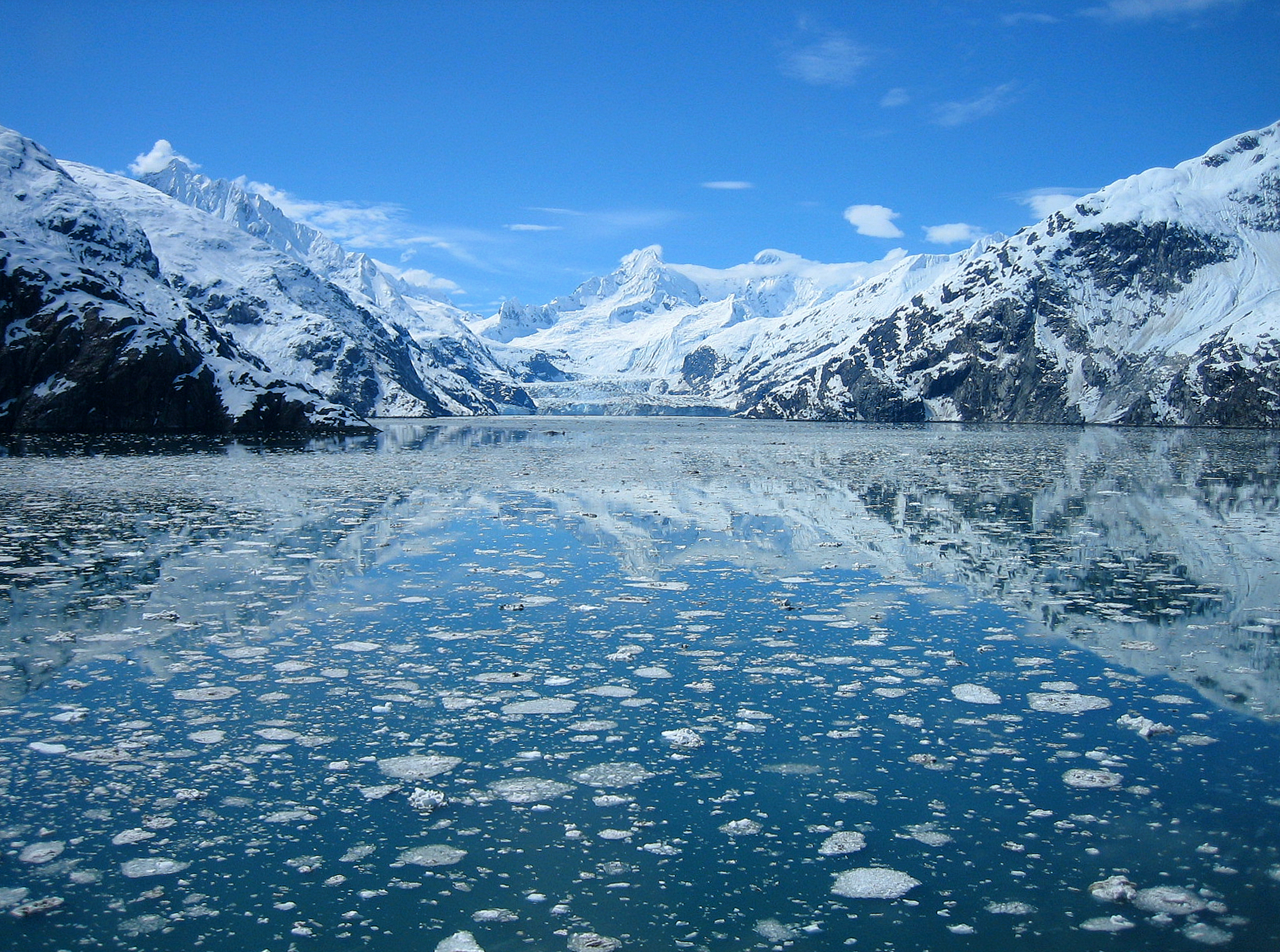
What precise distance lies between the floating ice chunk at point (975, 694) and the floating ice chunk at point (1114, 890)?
13.4 ft

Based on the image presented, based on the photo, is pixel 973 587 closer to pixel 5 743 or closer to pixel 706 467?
pixel 5 743

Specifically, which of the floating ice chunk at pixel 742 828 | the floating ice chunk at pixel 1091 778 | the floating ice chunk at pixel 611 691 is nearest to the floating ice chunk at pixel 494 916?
the floating ice chunk at pixel 742 828

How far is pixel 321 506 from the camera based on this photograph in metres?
29.2

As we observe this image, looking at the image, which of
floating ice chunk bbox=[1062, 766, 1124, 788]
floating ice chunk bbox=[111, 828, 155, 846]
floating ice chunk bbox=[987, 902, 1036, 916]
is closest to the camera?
floating ice chunk bbox=[987, 902, 1036, 916]

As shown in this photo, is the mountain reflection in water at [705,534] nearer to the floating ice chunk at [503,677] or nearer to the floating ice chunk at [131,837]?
the floating ice chunk at [503,677]

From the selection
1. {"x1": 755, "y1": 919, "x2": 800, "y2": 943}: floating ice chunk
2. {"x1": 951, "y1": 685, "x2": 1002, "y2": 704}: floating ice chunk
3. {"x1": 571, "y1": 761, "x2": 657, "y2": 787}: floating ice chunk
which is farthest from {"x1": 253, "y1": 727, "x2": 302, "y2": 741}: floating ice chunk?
{"x1": 951, "y1": 685, "x2": 1002, "y2": 704}: floating ice chunk

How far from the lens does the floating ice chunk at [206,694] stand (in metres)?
10.6

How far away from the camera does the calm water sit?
6.31 meters

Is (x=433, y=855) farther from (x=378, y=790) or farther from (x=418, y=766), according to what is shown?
(x=418, y=766)

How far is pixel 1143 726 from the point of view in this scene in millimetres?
9633

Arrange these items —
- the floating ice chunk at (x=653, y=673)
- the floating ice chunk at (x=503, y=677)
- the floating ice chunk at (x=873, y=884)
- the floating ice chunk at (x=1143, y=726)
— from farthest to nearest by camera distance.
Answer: the floating ice chunk at (x=653, y=673), the floating ice chunk at (x=503, y=677), the floating ice chunk at (x=1143, y=726), the floating ice chunk at (x=873, y=884)

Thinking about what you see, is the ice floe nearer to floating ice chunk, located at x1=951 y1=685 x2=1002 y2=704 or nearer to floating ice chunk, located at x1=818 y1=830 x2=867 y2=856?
floating ice chunk, located at x1=818 y1=830 x2=867 y2=856

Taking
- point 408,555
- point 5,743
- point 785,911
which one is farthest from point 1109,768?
point 408,555

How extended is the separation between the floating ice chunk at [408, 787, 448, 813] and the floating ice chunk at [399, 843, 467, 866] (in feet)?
2.11
